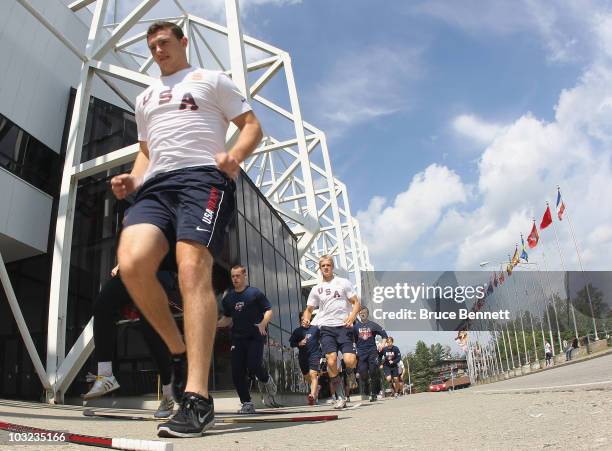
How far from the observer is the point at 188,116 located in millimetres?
2836

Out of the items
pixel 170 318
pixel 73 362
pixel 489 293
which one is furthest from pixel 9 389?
pixel 489 293

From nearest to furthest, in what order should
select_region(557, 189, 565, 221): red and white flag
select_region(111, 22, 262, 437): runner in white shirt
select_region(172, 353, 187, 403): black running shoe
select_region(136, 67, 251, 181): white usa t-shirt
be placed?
1. select_region(111, 22, 262, 437): runner in white shirt
2. select_region(136, 67, 251, 181): white usa t-shirt
3. select_region(172, 353, 187, 403): black running shoe
4. select_region(557, 189, 565, 221): red and white flag

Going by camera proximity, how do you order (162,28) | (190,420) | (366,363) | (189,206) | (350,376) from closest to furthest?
(190,420) → (189,206) → (162,28) → (366,363) → (350,376)

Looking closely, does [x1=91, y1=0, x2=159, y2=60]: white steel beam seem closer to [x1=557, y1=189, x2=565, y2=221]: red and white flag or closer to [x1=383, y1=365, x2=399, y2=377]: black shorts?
[x1=383, y1=365, x2=399, y2=377]: black shorts

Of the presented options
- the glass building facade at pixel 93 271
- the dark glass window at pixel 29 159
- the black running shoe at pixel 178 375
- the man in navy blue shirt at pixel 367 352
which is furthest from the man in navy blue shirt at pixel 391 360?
the black running shoe at pixel 178 375

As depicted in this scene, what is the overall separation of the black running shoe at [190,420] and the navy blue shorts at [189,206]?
70cm

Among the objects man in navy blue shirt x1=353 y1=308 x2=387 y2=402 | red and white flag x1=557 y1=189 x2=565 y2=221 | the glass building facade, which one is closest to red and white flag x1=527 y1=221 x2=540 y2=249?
red and white flag x1=557 y1=189 x2=565 y2=221

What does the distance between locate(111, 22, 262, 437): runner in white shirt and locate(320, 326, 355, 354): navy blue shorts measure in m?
4.18

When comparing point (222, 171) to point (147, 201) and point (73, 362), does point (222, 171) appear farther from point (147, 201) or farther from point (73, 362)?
point (73, 362)

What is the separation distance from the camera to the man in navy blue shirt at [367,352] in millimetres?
10611

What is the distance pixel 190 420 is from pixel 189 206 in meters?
0.99

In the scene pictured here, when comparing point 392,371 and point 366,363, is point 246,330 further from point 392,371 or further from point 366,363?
point 392,371

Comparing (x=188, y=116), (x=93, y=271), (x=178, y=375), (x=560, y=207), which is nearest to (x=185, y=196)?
(x=188, y=116)

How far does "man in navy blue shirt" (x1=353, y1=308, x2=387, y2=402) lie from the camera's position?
34.8 ft
